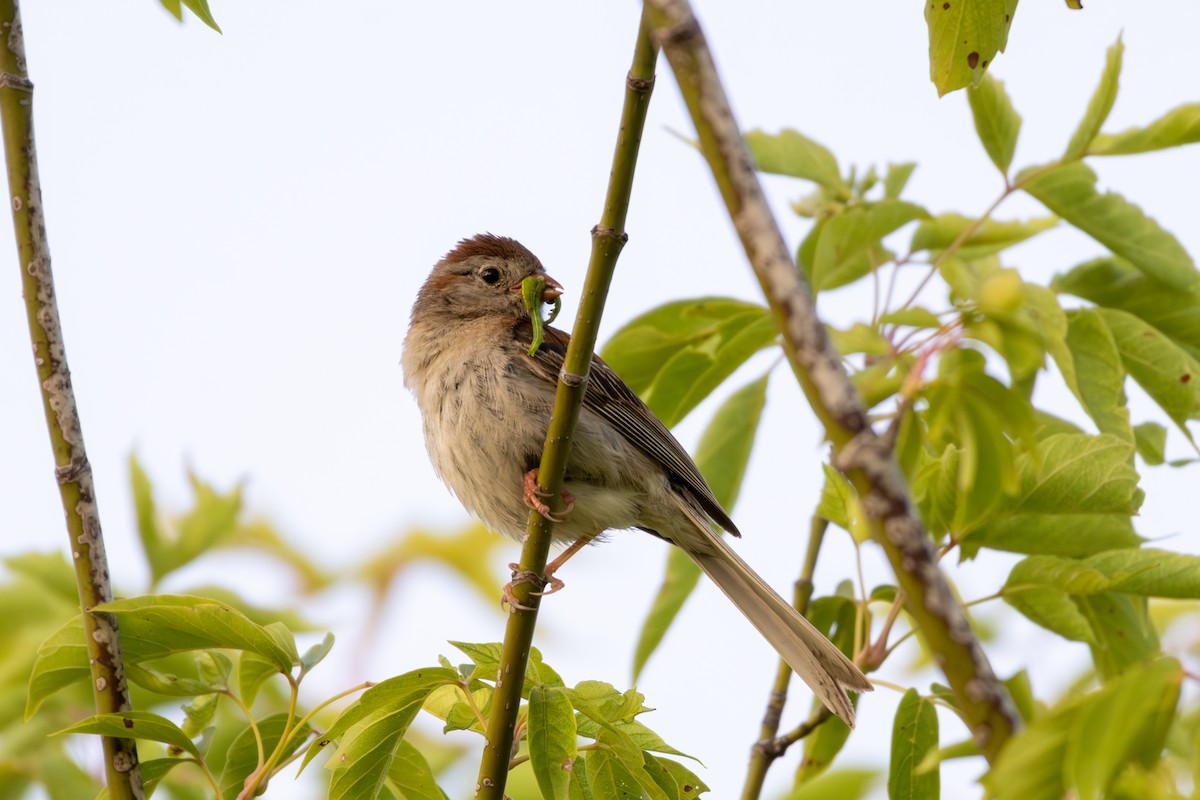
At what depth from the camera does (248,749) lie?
3283mm

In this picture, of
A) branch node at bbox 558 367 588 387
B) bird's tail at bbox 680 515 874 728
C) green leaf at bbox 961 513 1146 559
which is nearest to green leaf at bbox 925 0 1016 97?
branch node at bbox 558 367 588 387

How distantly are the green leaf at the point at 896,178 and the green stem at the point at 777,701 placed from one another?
1272 mm

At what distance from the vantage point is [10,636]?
462 centimetres

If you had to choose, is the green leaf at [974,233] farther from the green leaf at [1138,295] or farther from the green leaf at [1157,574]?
the green leaf at [1157,574]

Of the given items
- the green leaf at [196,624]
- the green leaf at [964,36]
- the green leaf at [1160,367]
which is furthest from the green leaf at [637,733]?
the green leaf at [1160,367]

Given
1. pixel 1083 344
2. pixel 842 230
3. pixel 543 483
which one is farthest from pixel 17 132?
pixel 1083 344

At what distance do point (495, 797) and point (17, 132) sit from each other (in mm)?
1927

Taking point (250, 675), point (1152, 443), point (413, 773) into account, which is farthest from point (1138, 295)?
point (250, 675)

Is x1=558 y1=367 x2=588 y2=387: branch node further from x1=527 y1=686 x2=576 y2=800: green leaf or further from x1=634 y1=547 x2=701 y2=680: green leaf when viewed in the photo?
x1=634 y1=547 x2=701 y2=680: green leaf

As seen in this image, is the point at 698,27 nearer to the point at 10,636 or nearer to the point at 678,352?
the point at 678,352

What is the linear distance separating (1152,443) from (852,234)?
4.17 feet

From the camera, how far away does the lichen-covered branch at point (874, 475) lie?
149 centimetres

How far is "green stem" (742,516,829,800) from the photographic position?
3.89m

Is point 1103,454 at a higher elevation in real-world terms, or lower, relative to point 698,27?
lower
